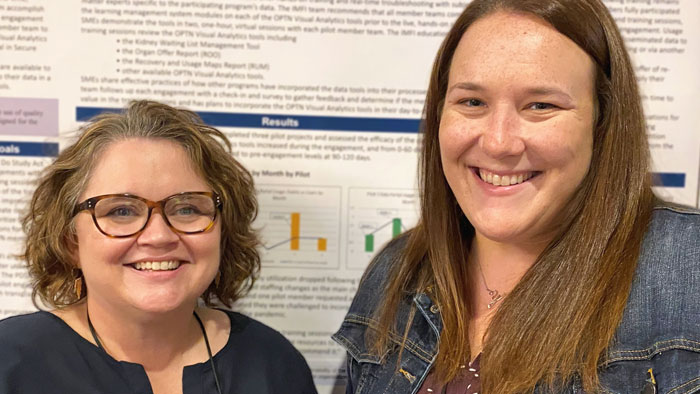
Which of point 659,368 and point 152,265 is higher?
point 152,265

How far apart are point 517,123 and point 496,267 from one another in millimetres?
405

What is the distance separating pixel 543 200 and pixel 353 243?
918 millimetres

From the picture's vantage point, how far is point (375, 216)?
2.24 meters

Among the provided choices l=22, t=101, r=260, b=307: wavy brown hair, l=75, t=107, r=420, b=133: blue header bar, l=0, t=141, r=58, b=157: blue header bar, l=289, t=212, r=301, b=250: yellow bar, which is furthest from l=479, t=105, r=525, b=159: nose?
l=0, t=141, r=58, b=157: blue header bar

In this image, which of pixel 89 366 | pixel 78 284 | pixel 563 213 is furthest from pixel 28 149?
pixel 563 213

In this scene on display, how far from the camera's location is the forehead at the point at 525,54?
1.38 m

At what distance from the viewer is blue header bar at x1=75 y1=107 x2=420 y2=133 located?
7.20ft

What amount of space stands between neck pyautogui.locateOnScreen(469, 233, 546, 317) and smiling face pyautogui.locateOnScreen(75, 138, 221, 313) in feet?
2.30

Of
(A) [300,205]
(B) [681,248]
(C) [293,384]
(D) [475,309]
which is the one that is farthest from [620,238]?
(A) [300,205]

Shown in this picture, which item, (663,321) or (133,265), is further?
(133,265)

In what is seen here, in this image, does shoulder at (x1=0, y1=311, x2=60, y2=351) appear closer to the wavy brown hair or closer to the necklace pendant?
the wavy brown hair

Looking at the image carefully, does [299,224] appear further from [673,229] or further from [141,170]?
[673,229]

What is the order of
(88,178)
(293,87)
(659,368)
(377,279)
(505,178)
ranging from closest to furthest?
(659,368) < (505,178) < (88,178) < (377,279) < (293,87)

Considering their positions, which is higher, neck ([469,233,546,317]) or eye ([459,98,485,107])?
eye ([459,98,485,107])
